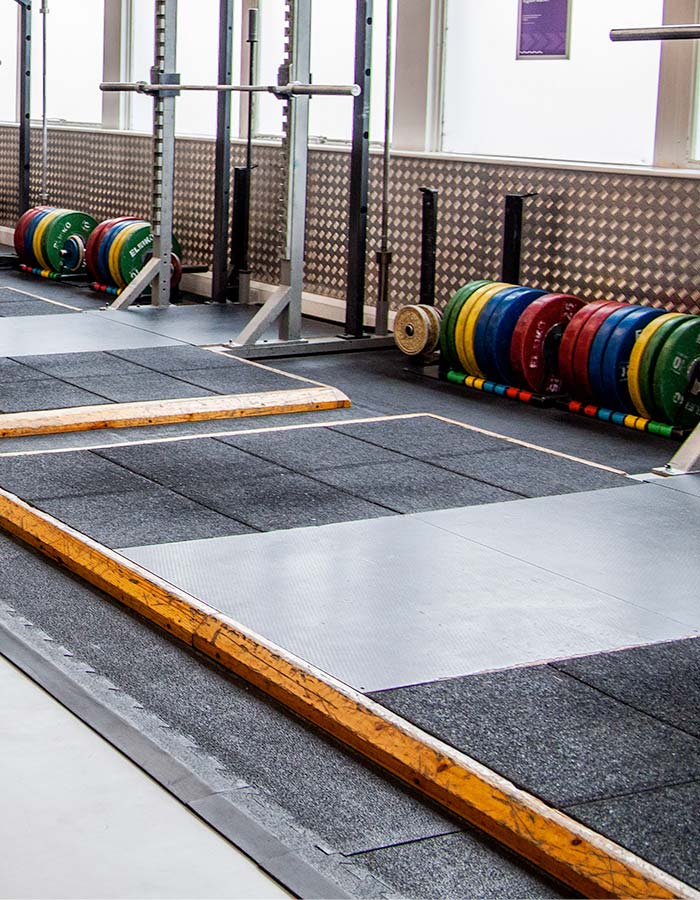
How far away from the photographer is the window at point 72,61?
10.8 meters

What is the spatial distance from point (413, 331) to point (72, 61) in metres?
5.53

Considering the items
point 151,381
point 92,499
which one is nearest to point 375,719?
point 92,499

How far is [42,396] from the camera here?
19.4 ft

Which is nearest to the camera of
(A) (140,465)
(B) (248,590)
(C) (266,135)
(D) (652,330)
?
(B) (248,590)

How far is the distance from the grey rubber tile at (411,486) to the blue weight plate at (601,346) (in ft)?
4.23

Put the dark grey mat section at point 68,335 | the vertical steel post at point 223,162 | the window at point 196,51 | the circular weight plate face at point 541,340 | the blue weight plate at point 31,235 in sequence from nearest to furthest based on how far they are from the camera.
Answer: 1. the circular weight plate face at point 541,340
2. the dark grey mat section at point 68,335
3. the vertical steel post at point 223,162
4. the window at point 196,51
5. the blue weight plate at point 31,235

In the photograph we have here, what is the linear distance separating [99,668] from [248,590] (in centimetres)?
55

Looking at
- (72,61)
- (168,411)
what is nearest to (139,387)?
(168,411)

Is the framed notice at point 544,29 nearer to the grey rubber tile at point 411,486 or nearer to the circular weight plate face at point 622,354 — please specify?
the circular weight plate face at point 622,354

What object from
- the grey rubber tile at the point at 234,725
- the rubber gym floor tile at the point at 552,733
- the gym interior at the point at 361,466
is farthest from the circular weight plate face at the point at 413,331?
the rubber gym floor tile at the point at 552,733

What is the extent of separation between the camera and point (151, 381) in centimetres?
631

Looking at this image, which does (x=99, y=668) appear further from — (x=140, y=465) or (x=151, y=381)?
(x=151, y=381)

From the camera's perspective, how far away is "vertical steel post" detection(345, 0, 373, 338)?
7.24 meters

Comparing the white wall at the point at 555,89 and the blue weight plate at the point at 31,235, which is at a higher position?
the white wall at the point at 555,89
